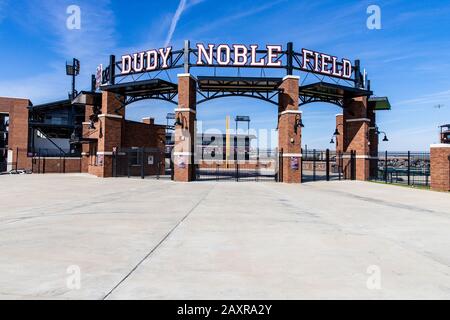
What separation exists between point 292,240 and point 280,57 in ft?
68.0

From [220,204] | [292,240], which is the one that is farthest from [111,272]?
[220,204]

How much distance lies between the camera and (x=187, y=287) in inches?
159

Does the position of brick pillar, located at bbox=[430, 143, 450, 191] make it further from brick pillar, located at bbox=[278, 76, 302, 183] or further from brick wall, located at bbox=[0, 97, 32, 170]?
brick wall, located at bbox=[0, 97, 32, 170]

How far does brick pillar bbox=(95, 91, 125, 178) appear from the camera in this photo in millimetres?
28281

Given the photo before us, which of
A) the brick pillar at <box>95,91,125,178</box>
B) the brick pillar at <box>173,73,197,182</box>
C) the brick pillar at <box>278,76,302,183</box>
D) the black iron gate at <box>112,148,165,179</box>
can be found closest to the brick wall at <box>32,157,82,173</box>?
the brick pillar at <box>95,91,125,178</box>

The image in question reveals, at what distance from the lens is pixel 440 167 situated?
18.4 metres

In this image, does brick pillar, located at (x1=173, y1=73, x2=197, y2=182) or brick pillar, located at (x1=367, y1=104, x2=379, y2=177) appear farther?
brick pillar, located at (x1=367, y1=104, x2=379, y2=177)

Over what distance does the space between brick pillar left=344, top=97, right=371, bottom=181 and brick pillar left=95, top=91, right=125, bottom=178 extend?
2184 centimetres

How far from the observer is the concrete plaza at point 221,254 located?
400cm

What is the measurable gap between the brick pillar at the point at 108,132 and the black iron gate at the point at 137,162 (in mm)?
639

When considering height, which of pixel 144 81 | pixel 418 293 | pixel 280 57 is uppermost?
pixel 280 57

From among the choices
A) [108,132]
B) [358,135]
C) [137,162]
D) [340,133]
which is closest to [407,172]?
[358,135]

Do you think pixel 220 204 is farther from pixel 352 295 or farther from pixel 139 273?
pixel 352 295

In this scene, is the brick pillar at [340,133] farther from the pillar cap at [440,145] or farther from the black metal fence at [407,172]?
the pillar cap at [440,145]
